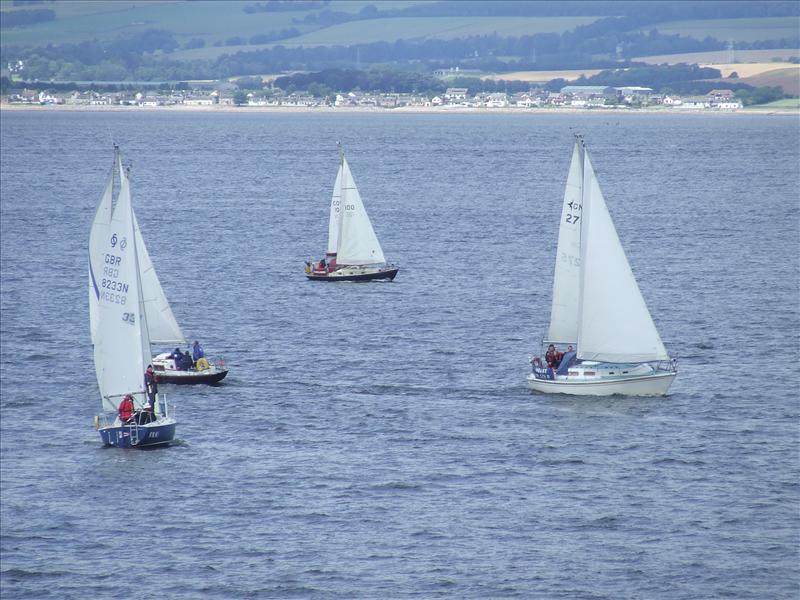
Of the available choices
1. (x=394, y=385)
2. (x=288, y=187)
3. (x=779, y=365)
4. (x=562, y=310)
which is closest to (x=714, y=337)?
(x=779, y=365)

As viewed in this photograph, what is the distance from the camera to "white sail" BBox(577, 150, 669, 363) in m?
65.4

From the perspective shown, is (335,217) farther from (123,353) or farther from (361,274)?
(123,353)

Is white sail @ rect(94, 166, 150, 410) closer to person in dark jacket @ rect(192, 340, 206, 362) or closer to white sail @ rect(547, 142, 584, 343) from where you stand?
person in dark jacket @ rect(192, 340, 206, 362)

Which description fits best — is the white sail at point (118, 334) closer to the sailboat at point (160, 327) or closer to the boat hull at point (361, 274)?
the sailboat at point (160, 327)

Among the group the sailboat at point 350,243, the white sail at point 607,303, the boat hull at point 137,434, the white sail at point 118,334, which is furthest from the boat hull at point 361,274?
the boat hull at point 137,434

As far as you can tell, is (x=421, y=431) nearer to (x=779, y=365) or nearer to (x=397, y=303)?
(x=779, y=365)

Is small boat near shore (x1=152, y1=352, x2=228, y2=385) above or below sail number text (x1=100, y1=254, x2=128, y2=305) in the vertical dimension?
below

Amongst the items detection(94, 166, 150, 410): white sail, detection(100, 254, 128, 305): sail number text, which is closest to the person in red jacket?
detection(94, 166, 150, 410): white sail

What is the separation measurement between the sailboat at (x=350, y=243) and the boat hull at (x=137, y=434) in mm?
44469

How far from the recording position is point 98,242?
62.0 m

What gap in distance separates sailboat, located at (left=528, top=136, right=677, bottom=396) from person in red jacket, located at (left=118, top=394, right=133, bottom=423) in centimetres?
1853

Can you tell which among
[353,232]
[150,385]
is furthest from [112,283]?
[353,232]

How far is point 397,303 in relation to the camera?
93188 mm

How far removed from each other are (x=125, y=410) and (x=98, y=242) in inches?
338
